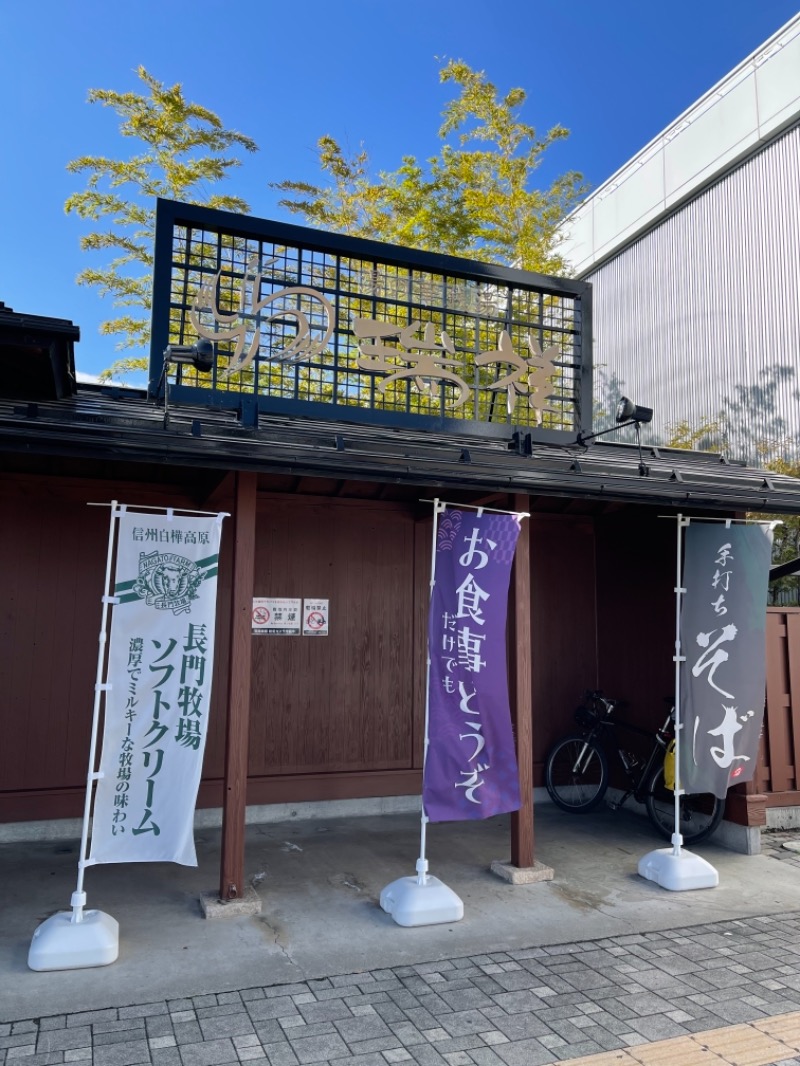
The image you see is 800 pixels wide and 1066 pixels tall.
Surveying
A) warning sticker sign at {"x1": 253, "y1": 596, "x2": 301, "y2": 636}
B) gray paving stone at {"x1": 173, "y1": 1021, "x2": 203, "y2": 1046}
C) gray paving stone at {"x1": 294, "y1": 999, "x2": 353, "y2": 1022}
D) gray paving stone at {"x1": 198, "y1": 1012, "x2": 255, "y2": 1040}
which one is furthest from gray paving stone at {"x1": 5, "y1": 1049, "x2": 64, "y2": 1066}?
warning sticker sign at {"x1": 253, "y1": 596, "x2": 301, "y2": 636}

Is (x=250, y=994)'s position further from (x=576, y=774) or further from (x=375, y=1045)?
(x=576, y=774)

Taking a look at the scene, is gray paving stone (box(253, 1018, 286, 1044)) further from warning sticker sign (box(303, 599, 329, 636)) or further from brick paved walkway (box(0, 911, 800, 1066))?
warning sticker sign (box(303, 599, 329, 636))

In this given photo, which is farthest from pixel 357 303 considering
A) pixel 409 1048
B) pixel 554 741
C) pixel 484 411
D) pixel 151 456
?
pixel 409 1048

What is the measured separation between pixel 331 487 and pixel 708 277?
13.7m

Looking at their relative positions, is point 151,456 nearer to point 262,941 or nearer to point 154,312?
point 154,312

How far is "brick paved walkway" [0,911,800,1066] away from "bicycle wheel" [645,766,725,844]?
1994 millimetres

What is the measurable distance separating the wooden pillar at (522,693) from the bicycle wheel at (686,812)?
5.05 feet

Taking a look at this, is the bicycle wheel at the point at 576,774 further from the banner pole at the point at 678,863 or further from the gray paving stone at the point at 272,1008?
the gray paving stone at the point at 272,1008

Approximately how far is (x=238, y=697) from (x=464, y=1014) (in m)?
2.21

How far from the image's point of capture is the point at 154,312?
599cm

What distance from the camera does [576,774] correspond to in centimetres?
777

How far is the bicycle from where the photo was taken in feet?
22.3

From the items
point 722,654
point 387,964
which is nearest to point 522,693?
point 722,654

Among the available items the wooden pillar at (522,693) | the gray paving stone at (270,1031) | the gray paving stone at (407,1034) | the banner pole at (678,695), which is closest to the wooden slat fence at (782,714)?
the banner pole at (678,695)
